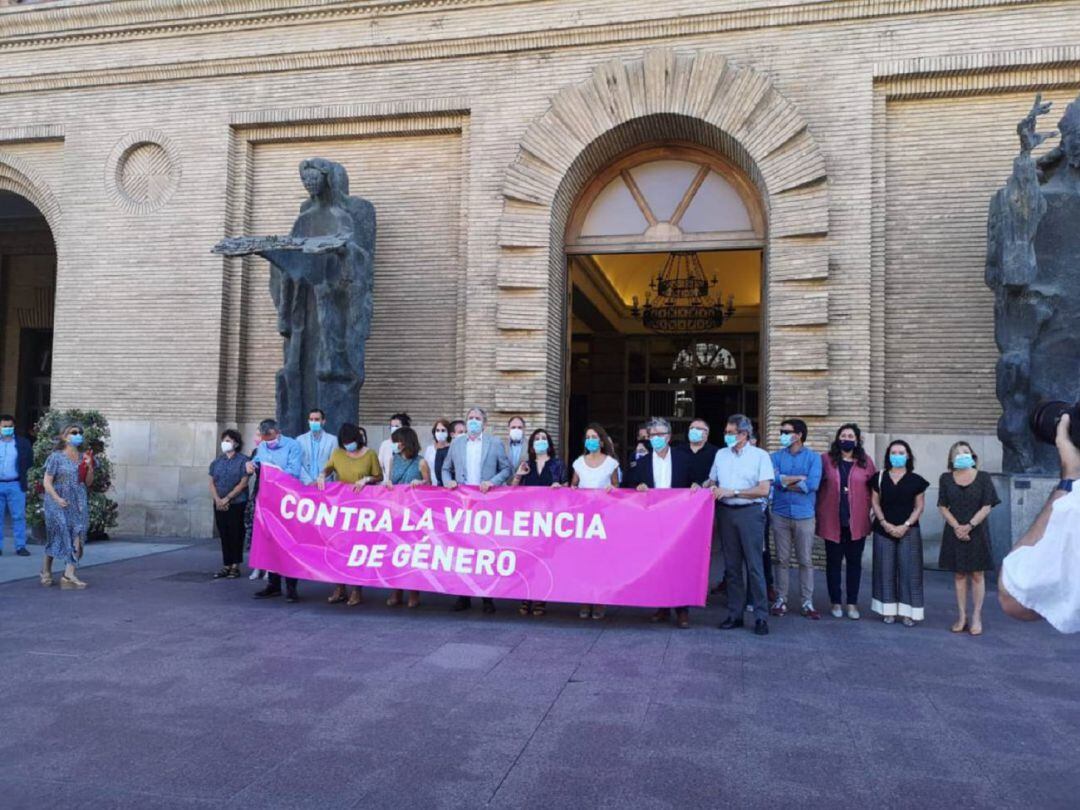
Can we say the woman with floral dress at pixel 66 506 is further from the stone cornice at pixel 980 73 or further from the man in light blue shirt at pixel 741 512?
the stone cornice at pixel 980 73

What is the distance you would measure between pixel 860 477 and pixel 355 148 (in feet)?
29.0

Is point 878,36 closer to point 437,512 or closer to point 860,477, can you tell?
point 860,477

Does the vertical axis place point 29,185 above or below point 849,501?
above

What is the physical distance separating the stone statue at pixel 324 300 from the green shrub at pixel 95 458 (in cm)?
293

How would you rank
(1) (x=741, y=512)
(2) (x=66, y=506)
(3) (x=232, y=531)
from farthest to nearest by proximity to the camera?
(3) (x=232, y=531) < (2) (x=66, y=506) < (1) (x=741, y=512)

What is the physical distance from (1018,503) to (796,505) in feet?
10.4

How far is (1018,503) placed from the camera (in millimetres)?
9078

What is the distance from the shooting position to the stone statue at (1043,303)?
30.3 feet

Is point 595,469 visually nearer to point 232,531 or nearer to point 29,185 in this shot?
point 232,531

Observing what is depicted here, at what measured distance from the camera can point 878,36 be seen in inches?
419

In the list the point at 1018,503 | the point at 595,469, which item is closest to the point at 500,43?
the point at 595,469

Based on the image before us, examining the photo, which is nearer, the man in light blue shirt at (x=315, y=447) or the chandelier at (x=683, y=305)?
the man in light blue shirt at (x=315, y=447)

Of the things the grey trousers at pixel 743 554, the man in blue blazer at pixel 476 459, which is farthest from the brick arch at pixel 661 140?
the grey trousers at pixel 743 554

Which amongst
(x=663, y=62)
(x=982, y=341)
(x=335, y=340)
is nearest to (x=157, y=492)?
(x=335, y=340)
